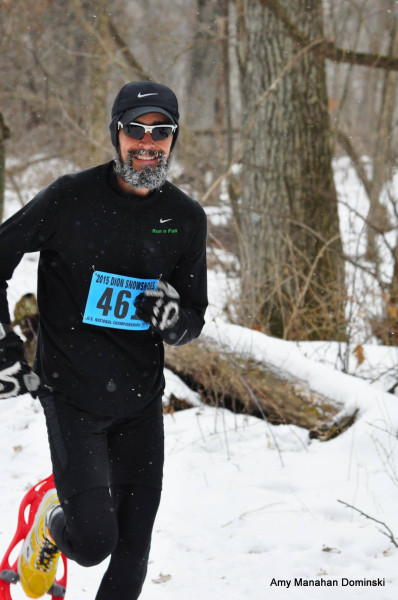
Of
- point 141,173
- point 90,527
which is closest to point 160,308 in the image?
point 141,173

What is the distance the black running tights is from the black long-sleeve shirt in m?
0.35

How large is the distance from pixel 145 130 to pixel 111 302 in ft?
2.31

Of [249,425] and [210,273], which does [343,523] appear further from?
[210,273]

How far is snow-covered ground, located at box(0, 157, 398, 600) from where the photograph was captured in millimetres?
3264

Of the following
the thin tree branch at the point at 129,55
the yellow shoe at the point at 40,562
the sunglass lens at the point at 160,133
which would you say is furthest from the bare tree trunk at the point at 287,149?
the yellow shoe at the point at 40,562

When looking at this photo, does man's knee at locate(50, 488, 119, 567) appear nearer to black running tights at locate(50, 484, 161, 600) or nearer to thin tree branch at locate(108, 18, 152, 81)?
black running tights at locate(50, 484, 161, 600)

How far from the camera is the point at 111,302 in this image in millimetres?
2643

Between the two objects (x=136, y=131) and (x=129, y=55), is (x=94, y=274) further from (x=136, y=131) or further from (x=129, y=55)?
(x=129, y=55)

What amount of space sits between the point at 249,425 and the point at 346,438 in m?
0.84

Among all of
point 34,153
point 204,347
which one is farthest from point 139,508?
point 34,153

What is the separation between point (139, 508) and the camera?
2691 millimetres

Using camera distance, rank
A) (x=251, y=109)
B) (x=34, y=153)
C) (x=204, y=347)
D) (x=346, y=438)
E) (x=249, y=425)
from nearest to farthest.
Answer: (x=346, y=438) → (x=249, y=425) → (x=204, y=347) → (x=251, y=109) → (x=34, y=153)

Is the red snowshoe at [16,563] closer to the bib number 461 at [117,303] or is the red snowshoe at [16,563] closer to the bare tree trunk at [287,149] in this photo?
the bib number 461 at [117,303]

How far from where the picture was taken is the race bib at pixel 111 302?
2.64 meters
